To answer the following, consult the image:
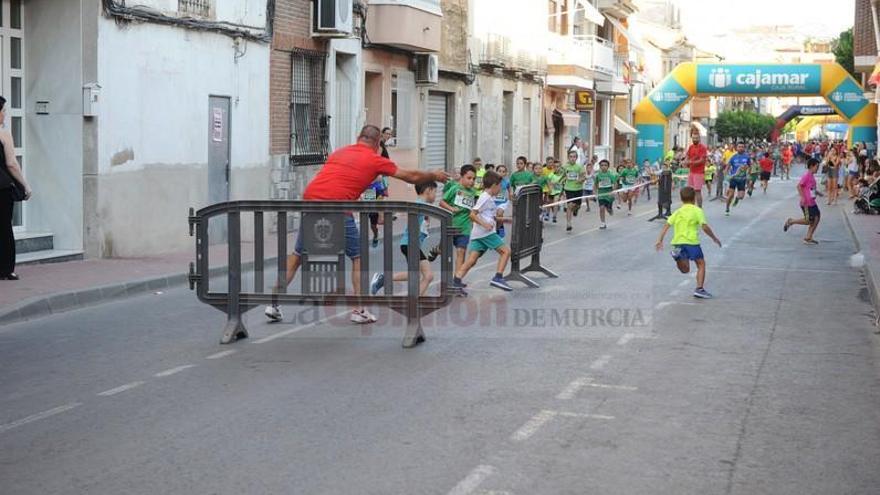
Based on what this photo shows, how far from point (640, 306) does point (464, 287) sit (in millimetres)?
2006

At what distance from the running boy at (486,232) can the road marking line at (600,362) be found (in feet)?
13.4

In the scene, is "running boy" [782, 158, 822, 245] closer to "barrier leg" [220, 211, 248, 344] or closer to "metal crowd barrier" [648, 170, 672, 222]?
"metal crowd barrier" [648, 170, 672, 222]

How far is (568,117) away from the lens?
47.7 m

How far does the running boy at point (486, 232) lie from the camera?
13898mm

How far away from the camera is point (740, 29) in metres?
183

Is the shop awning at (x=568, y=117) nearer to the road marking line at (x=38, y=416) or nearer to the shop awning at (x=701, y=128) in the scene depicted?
the road marking line at (x=38, y=416)

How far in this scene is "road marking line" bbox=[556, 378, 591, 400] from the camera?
817 cm

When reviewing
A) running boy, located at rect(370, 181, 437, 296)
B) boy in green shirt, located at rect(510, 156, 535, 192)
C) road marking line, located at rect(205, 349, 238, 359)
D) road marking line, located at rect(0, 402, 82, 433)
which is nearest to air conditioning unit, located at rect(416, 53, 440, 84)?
boy in green shirt, located at rect(510, 156, 535, 192)

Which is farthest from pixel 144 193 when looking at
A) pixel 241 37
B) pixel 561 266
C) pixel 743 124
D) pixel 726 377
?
pixel 743 124

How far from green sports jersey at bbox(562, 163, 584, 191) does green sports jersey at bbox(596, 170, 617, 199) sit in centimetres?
42

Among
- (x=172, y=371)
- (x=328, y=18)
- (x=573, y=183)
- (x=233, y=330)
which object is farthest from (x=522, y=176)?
(x=172, y=371)

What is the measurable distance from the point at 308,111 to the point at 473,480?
61.6 ft

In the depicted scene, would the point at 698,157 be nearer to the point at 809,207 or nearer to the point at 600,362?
the point at 809,207

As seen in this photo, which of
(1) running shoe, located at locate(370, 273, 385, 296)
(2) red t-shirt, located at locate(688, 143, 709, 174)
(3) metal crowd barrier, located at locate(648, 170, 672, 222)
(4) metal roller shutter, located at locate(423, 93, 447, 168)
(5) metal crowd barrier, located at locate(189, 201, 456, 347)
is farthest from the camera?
(4) metal roller shutter, located at locate(423, 93, 447, 168)
